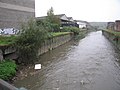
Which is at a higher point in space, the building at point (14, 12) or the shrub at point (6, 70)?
the building at point (14, 12)

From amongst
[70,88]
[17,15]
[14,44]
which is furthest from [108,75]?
[17,15]

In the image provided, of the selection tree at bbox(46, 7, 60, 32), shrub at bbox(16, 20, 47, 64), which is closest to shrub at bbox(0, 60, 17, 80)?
shrub at bbox(16, 20, 47, 64)

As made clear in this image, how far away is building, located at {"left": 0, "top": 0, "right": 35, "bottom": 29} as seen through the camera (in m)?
23.4

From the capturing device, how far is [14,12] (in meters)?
25.6

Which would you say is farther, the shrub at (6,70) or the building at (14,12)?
the building at (14,12)

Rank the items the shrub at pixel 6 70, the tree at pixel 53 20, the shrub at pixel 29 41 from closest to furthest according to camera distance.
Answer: the shrub at pixel 6 70 → the shrub at pixel 29 41 → the tree at pixel 53 20

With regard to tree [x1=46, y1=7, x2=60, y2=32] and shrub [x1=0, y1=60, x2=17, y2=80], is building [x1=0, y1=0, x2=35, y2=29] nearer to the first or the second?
tree [x1=46, y1=7, x2=60, y2=32]

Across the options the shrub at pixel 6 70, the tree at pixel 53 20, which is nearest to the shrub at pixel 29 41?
the shrub at pixel 6 70

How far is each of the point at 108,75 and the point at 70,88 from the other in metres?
3.91

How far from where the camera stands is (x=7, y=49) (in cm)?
1327

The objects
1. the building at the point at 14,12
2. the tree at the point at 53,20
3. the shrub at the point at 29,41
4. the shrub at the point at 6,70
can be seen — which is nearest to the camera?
the shrub at the point at 6,70

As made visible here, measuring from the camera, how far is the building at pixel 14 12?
23.4 m

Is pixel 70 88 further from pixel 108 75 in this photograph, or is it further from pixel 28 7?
pixel 28 7

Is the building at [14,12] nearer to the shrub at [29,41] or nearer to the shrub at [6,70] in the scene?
the shrub at [29,41]
